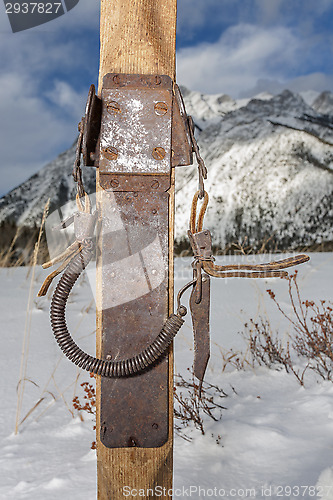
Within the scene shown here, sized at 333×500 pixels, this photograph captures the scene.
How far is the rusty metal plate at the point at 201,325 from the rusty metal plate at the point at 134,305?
0.07m

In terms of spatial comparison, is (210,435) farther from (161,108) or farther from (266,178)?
(266,178)

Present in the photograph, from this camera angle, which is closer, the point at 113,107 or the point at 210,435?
the point at 113,107

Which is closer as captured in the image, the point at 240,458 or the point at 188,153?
the point at 188,153

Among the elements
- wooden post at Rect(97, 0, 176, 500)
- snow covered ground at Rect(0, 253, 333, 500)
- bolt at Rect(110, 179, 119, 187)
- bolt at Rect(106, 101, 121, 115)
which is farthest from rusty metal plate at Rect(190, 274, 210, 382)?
snow covered ground at Rect(0, 253, 333, 500)

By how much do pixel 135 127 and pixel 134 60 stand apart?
0.16 m

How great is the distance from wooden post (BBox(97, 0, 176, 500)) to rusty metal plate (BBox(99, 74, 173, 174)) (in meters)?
0.05

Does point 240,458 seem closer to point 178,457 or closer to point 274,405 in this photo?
point 178,457

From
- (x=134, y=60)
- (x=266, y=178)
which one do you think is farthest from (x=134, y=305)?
(x=266, y=178)

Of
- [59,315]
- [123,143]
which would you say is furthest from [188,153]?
[59,315]

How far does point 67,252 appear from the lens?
984mm

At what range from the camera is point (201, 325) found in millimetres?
1018

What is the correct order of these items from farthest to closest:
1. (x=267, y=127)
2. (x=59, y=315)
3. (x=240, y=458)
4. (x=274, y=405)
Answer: (x=267, y=127) → (x=274, y=405) → (x=240, y=458) → (x=59, y=315)

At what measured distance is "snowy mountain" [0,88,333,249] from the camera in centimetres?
572

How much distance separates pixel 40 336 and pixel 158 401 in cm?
200
